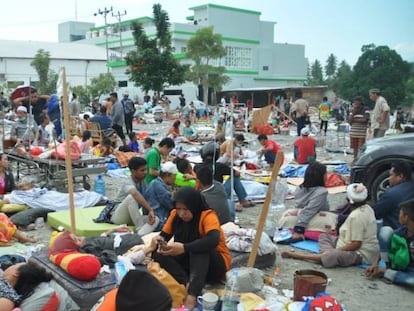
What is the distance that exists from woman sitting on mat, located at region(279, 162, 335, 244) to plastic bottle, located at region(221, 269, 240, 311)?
207 cm

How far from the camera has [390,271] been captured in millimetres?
5094

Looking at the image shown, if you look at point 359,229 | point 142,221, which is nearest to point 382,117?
Result: point 359,229

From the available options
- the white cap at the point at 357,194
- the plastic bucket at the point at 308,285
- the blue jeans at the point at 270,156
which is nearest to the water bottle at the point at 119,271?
the plastic bucket at the point at 308,285

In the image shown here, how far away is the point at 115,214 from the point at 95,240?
1.15 meters

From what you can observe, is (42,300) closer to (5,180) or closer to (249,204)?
(5,180)

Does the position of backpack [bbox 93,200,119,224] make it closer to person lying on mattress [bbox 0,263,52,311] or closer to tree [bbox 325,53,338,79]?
person lying on mattress [bbox 0,263,52,311]

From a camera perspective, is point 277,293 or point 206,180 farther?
point 206,180

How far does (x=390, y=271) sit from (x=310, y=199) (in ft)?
5.10

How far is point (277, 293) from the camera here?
488cm

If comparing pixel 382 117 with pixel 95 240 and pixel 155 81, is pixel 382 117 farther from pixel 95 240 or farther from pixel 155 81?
pixel 155 81

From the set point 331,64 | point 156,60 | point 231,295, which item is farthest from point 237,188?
point 331,64

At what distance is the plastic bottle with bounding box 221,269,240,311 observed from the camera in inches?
162

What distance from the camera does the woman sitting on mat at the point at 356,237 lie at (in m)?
5.47

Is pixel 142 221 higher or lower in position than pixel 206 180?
lower
